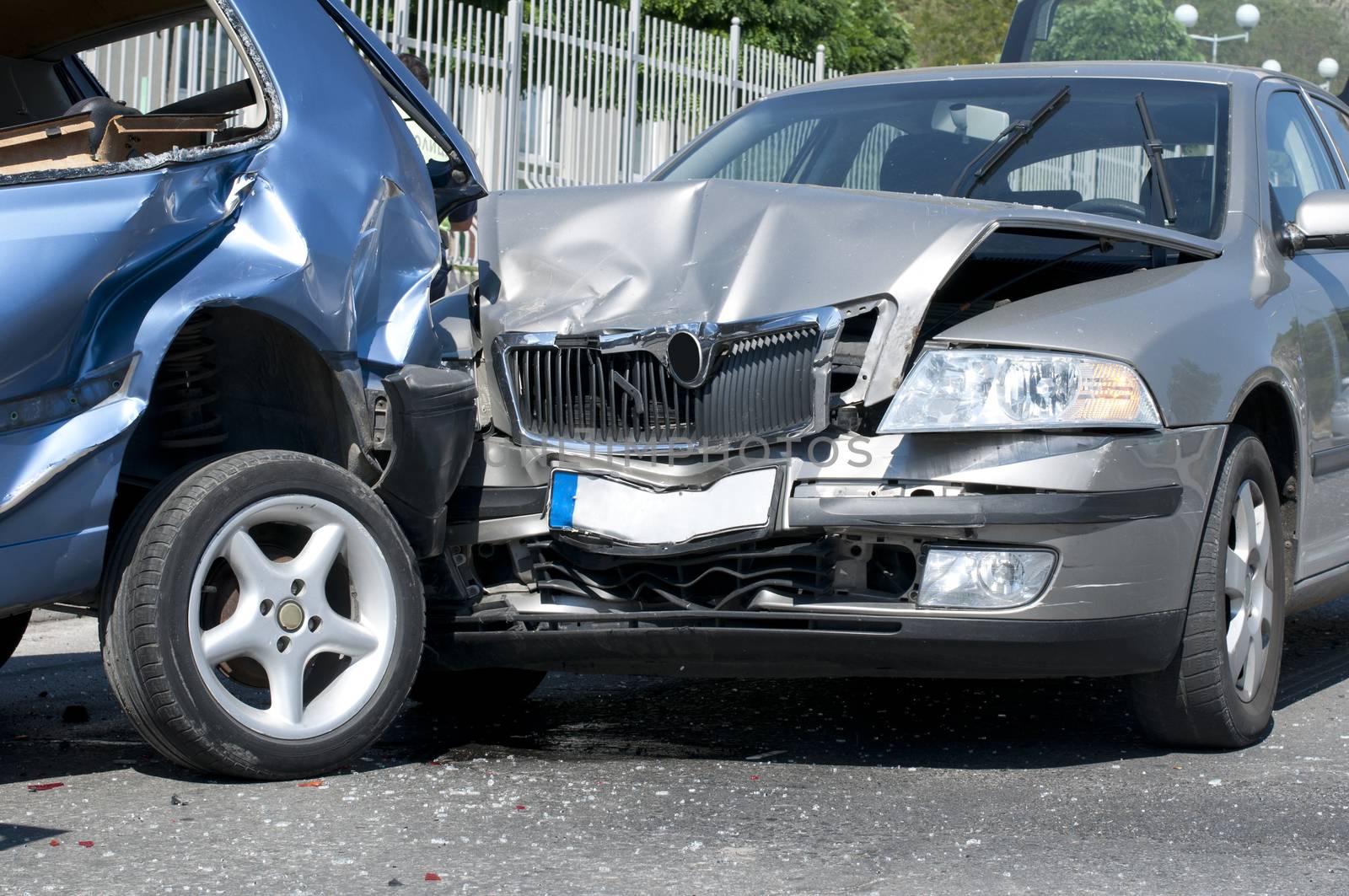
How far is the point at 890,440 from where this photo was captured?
12.1ft

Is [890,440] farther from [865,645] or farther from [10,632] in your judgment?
[10,632]

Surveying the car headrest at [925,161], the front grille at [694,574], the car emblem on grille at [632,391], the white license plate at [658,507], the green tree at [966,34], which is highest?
the car headrest at [925,161]

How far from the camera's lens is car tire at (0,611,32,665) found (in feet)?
15.8

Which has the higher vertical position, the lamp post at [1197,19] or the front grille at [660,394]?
the lamp post at [1197,19]

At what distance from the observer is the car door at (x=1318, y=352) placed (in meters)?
4.67

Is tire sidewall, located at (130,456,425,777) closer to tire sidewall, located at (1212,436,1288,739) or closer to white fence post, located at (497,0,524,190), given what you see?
tire sidewall, located at (1212,436,1288,739)

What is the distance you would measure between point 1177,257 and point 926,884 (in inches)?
80.0

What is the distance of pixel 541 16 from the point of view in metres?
11.9

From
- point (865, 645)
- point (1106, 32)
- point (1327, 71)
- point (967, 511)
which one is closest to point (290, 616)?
point (865, 645)

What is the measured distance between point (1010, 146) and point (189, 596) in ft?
8.86

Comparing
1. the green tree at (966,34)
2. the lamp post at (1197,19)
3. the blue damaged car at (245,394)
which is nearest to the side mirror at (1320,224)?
the blue damaged car at (245,394)

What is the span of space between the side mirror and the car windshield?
0.72 ft

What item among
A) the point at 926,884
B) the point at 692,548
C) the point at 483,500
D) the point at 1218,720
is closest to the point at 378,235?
the point at 483,500

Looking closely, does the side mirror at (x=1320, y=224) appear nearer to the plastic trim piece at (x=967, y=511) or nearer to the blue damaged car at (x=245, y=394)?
the plastic trim piece at (x=967, y=511)
